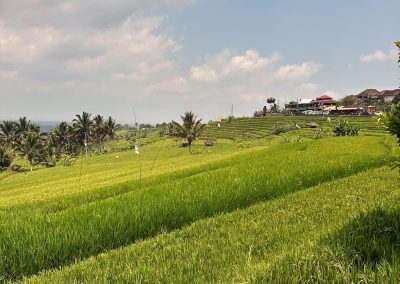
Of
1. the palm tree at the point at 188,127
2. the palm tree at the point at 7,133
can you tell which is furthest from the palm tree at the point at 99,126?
the palm tree at the point at 188,127

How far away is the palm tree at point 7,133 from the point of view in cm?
9009

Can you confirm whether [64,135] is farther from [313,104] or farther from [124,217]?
[313,104]

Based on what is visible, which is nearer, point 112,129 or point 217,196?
point 217,196

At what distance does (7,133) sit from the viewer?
91625mm

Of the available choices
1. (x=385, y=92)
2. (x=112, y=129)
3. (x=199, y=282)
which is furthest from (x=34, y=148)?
(x=385, y=92)

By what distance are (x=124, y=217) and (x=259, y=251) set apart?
3541mm

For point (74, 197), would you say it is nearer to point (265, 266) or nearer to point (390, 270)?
point (265, 266)

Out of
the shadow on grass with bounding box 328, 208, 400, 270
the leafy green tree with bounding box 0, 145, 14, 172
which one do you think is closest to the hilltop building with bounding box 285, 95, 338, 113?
the leafy green tree with bounding box 0, 145, 14, 172

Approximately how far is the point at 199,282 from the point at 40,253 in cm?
361

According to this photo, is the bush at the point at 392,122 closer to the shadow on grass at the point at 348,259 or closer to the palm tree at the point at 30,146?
the shadow on grass at the point at 348,259

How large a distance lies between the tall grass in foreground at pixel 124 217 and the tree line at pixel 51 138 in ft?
238

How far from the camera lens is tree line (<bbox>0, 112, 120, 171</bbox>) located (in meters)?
77.4

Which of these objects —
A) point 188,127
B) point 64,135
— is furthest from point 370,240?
point 64,135

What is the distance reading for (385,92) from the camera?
136375mm
